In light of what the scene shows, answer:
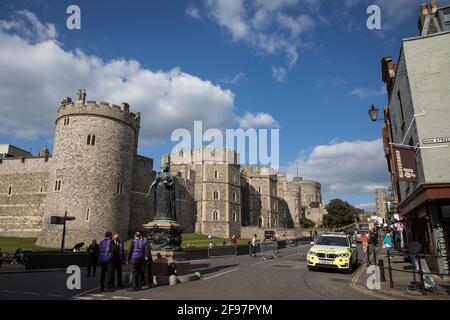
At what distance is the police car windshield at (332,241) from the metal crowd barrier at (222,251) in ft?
30.2

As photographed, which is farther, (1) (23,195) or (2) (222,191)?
(2) (222,191)

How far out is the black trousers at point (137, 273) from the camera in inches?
376

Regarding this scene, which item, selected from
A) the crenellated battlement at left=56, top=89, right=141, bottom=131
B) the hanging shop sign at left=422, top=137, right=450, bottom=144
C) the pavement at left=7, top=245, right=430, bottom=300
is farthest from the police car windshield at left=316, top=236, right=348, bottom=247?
the crenellated battlement at left=56, top=89, right=141, bottom=131

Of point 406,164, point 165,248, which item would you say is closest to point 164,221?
point 165,248

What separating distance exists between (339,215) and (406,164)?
63.2m

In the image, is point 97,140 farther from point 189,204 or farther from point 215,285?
point 215,285

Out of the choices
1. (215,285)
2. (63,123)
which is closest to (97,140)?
(63,123)

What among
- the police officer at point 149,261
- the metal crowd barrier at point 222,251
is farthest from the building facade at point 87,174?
the police officer at point 149,261

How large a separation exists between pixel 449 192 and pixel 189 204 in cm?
4769

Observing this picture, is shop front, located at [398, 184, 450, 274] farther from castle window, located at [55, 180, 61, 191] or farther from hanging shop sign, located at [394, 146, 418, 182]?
castle window, located at [55, 180, 61, 191]

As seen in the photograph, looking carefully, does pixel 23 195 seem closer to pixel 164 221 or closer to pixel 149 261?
pixel 164 221

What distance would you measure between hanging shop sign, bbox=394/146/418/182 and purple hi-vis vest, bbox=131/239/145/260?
10307mm

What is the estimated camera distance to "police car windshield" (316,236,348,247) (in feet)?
50.0

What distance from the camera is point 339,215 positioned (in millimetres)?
73250
